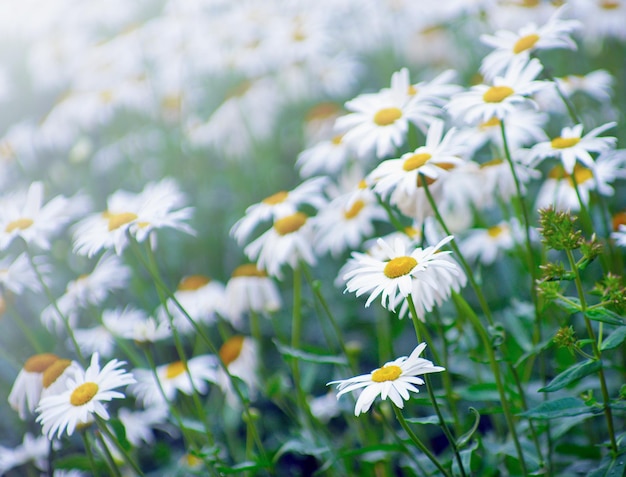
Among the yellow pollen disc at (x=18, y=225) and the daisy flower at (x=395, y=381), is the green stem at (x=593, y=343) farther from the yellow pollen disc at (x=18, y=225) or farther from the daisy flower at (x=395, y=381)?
the yellow pollen disc at (x=18, y=225)

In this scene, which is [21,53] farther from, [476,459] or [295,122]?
[476,459]

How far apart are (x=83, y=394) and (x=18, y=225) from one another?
595 mm

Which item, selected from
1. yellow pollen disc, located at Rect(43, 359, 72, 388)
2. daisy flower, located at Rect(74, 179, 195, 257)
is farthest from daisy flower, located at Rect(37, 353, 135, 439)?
daisy flower, located at Rect(74, 179, 195, 257)

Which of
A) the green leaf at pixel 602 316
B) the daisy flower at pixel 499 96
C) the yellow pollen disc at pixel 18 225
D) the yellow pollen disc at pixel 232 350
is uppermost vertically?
the daisy flower at pixel 499 96

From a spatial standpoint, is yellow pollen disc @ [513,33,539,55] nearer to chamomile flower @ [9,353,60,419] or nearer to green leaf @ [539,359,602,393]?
green leaf @ [539,359,602,393]

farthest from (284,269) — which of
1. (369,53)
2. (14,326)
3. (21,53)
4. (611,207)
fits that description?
(21,53)

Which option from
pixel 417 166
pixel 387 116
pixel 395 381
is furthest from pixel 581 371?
pixel 387 116

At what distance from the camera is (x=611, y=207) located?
2.62 m

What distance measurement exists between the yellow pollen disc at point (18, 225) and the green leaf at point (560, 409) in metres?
1.33

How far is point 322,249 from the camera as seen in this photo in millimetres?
2207

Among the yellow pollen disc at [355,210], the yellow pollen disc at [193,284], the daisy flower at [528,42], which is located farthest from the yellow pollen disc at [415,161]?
the yellow pollen disc at [193,284]

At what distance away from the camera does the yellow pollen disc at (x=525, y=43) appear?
1.69 metres

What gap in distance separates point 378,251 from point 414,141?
32cm

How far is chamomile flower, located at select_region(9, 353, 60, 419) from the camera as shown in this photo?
1700mm
